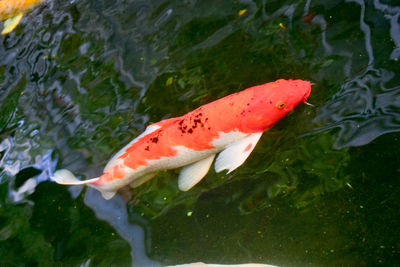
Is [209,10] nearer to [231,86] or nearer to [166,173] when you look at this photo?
[231,86]

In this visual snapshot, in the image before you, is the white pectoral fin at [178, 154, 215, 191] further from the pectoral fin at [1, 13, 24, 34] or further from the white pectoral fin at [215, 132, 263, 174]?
the pectoral fin at [1, 13, 24, 34]

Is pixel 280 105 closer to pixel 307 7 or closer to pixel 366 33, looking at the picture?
pixel 366 33

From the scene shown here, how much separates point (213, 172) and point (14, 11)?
3.02 m

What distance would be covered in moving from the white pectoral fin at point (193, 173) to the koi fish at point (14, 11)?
268cm

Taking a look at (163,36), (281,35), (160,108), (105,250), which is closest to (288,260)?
(105,250)

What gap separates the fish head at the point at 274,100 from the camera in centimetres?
252

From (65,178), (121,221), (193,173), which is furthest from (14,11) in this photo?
(193,173)

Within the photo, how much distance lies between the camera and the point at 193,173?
9.15 feet

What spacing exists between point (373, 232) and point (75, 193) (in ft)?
6.85

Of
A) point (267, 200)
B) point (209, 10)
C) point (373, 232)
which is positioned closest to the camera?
point (373, 232)

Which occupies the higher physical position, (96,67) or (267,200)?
(96,67)

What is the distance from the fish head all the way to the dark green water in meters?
0.25

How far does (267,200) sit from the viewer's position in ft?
8.85

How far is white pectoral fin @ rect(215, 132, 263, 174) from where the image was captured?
2570 millimetres
